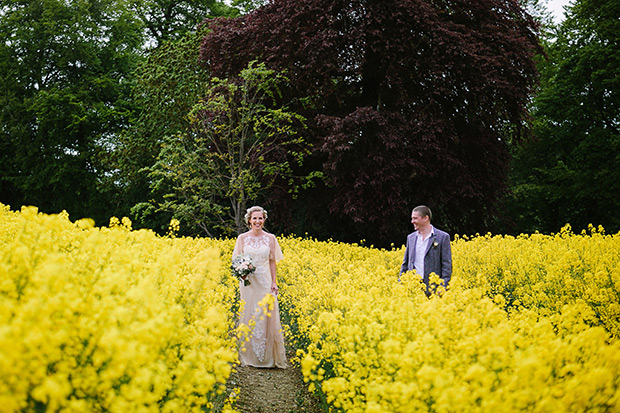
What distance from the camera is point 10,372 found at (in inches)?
70.9

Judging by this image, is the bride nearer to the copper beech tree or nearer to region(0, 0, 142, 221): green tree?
the copper beech tree

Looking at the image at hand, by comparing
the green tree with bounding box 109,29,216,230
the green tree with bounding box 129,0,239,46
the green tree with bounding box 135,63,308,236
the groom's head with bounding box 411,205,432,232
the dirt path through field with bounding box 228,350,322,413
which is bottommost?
the dirt path through field with bounding box 228,350,322,413

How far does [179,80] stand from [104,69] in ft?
36.7

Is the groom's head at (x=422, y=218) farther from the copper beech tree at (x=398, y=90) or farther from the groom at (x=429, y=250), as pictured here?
the copper beech tree at (x=398, y=90)

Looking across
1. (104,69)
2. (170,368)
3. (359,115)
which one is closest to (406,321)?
(170,368)

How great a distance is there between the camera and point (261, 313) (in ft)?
22.4

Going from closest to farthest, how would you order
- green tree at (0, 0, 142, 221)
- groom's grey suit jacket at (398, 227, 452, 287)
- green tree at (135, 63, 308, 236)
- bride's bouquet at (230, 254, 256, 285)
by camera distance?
1. groom's grey suit jacket at (398, 227, 452, 287)
2. bride's bouquet at (230, 254, 256, 285)
3. green tree at (135, 63, 308, 236)
4. green tree at (0, 0, 142, 221)

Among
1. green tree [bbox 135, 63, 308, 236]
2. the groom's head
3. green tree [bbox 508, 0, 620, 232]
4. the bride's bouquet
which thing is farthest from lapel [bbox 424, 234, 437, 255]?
green tree [bbox 508, 0, 620, 232]

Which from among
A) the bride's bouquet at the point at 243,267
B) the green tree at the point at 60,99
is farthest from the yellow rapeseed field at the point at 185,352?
the green tree at the point at 60,99

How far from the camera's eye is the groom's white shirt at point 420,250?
238 inches

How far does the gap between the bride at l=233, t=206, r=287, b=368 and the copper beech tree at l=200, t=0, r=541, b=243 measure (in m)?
5.66

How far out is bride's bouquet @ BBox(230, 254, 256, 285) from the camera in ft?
21.2

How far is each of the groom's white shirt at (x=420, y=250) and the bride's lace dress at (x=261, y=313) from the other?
2.05m

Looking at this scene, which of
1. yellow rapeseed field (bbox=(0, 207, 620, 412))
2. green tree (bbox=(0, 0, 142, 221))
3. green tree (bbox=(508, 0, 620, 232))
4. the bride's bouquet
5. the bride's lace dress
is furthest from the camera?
green tree (bbox=(0, 0, 142, 221))
